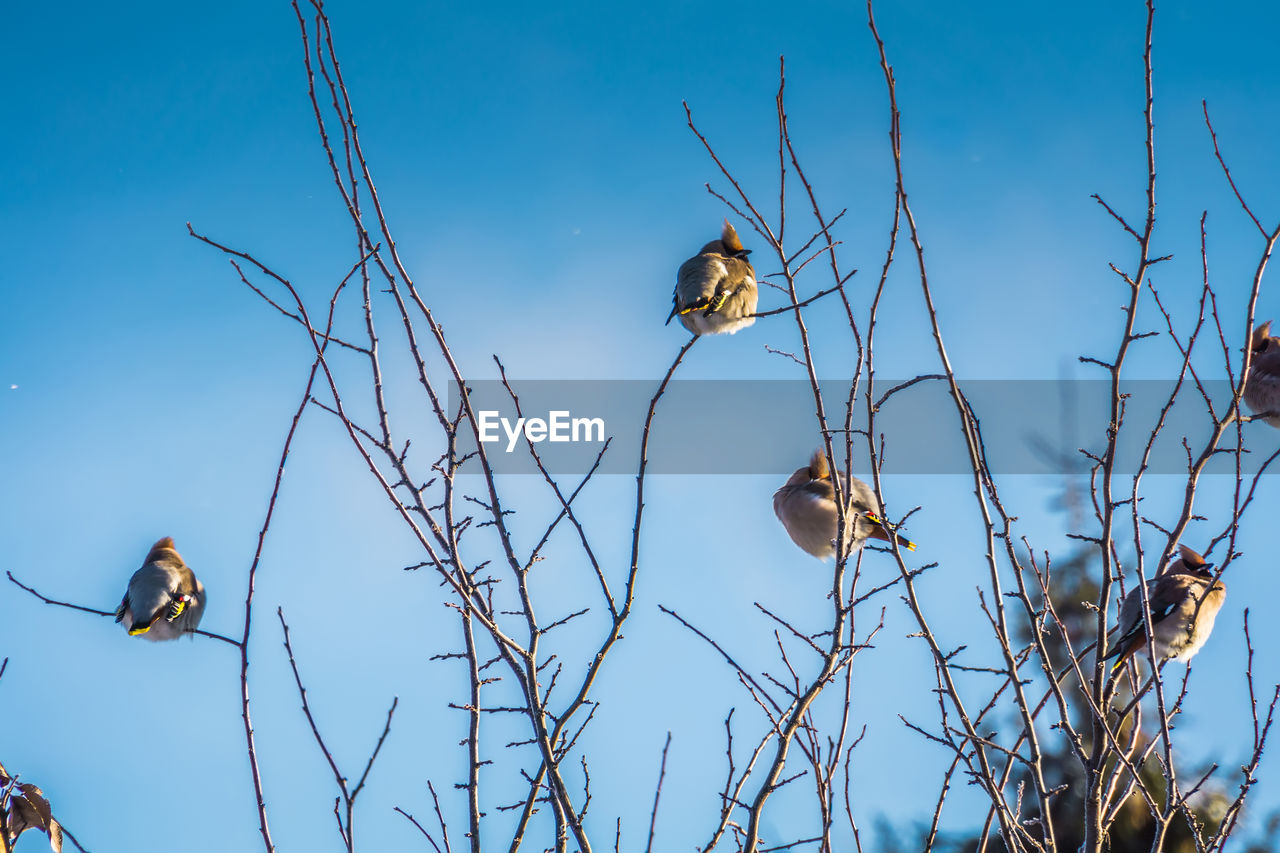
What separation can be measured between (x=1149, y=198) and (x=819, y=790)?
1640 millimetres

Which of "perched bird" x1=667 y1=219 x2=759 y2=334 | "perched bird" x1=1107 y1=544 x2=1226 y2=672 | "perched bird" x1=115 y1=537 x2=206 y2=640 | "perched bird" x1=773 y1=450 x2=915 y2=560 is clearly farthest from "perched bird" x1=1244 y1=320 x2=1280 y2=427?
"perched bird" x1=115 y1=537 x2=206 y2=640

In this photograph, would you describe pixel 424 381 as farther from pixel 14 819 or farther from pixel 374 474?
pixel 14 819

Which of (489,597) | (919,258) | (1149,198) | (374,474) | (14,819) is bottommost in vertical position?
(14,819)

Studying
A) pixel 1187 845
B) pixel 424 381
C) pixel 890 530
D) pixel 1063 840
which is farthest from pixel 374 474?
pixel 1063 840

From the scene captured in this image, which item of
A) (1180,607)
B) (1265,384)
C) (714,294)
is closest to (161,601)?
(714,294)

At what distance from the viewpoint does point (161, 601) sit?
5.06 m

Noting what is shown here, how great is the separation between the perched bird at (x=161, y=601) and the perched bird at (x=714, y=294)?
2.48 metres

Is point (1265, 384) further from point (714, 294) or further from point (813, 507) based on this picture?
point (714, 294)

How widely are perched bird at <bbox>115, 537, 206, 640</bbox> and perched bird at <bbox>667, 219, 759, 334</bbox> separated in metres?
2.48

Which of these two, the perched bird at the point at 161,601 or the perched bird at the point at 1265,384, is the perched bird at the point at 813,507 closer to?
the perched bird at the point at 1265,384

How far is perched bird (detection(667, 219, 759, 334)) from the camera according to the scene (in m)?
5.05

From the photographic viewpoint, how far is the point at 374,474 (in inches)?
105

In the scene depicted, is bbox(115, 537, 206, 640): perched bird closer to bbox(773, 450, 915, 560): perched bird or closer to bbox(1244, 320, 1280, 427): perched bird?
bbox(773, 450, 915, 560): perched bird

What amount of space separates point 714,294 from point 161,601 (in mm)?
2715
